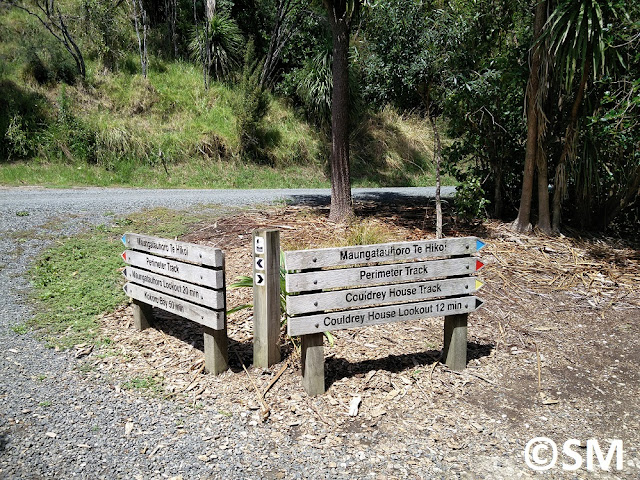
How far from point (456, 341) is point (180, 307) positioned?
2298 mm

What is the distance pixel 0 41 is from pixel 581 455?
19.4m

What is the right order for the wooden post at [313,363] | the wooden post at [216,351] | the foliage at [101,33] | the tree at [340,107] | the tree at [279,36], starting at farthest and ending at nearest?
1. the tree at [279,36]
2. the foliage at [101,33]
3. the tree at [340,107]
4. the wooden post at [216,351]
5. the wooden post at [313,363]

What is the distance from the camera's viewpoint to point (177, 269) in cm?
439

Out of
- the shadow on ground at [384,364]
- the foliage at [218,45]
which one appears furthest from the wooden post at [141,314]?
the foliage at [218,45]

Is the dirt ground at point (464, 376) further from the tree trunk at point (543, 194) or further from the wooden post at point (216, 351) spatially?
the tree trunk at point (543, 194)

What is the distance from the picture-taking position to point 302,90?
59.9ft

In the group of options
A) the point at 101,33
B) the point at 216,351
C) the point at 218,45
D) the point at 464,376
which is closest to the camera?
the point at 216,351

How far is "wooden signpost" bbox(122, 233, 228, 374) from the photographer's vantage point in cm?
411

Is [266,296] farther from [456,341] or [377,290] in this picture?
[456,341]

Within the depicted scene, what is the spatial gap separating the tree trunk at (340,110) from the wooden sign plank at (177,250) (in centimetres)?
412

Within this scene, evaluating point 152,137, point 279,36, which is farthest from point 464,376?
point 279,36

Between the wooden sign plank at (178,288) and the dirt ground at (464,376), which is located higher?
the wooden sign plank at (178,288)

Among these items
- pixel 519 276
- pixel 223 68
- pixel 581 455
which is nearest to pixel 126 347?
pixel 581 455

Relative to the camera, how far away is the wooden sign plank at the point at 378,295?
3.92 metres
